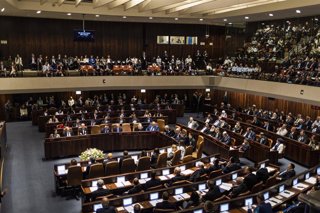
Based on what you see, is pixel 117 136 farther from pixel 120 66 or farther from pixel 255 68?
pixel 255 68

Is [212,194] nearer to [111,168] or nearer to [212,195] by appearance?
[212,195]

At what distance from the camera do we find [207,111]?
863 inches

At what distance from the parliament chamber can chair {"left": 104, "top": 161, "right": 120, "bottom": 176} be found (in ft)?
0.11

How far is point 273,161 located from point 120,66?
1216 cm

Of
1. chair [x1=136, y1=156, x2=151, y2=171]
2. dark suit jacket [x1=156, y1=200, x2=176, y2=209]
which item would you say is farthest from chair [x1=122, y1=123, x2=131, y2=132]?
dark suit jacket [x1=156, y1=200, x2=176, y2=209]

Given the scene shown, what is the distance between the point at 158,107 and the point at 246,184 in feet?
40.2

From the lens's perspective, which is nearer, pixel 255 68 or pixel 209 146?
pixel 209 146

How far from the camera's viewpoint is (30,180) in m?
11.2

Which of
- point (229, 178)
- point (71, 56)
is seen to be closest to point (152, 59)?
point (71, 56)

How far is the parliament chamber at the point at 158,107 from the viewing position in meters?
8.74

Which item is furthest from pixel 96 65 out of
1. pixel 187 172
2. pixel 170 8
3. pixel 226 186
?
pixel 226 186

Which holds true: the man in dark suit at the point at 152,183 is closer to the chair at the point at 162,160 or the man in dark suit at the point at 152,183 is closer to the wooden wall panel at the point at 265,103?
the chair at the point at 162,160

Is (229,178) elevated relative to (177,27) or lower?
lower

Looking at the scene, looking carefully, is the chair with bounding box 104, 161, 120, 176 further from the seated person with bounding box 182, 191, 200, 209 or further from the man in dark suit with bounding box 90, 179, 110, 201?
the seated person with bounding box 182, 191, 200, 209
